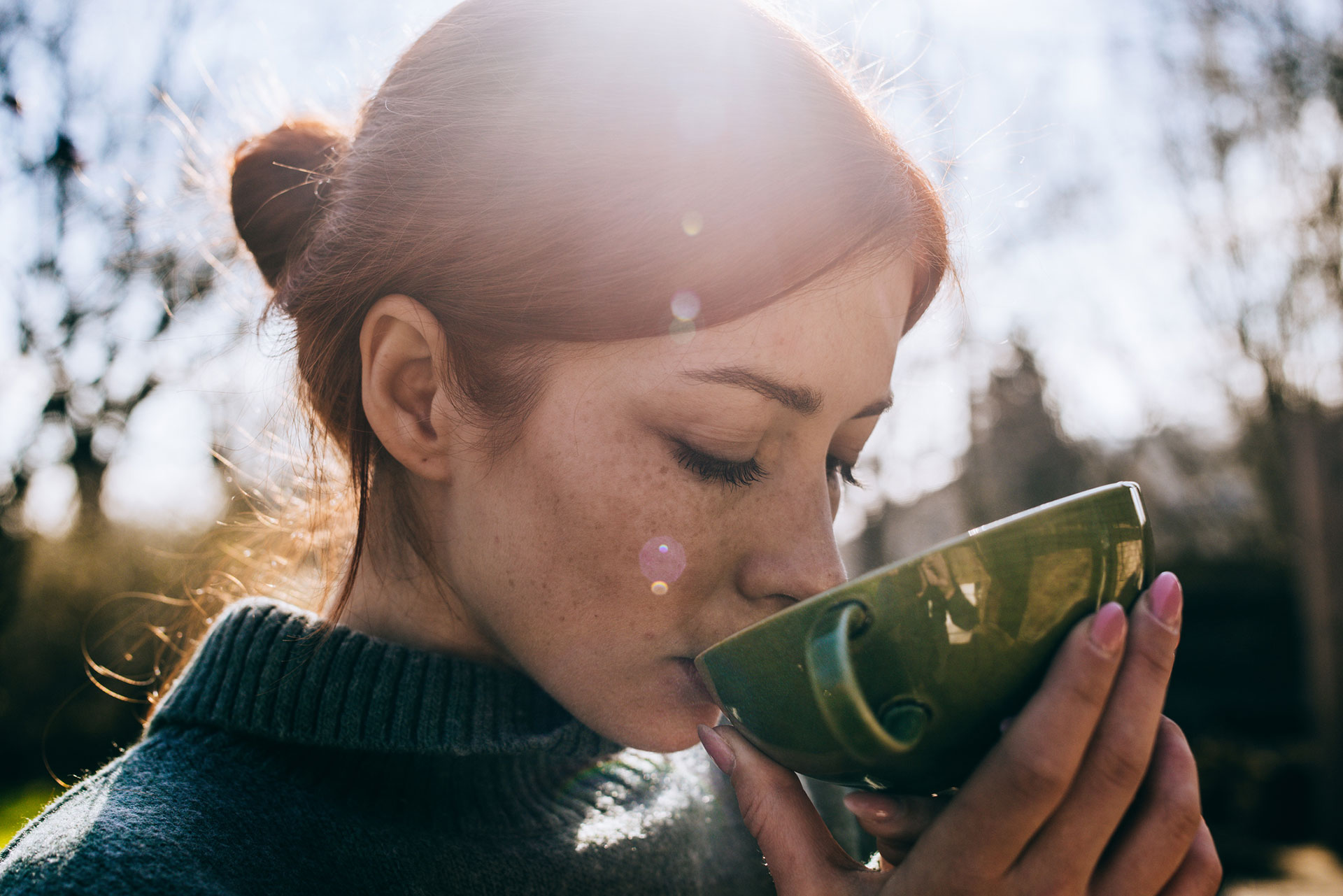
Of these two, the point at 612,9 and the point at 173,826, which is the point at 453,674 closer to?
the point at 173,826

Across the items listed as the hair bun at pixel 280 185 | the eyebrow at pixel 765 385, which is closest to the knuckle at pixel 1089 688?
the eyebrow at pixel 765 385

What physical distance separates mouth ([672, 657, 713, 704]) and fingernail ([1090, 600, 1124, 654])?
60 cm

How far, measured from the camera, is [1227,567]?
7887mm

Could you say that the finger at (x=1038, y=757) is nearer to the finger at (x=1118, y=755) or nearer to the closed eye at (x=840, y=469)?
the finger at (x=1118, y=755)

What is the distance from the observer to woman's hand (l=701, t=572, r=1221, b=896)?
2.53 feet

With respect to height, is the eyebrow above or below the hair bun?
below

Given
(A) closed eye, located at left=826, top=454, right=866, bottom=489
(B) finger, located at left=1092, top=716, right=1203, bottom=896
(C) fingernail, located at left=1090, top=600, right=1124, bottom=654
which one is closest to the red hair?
(A) closed eye, located at left=826, top=454, right=866, bottom=489

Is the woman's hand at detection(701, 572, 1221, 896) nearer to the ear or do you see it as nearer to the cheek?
the cheek

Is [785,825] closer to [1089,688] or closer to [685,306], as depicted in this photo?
[1089,688]

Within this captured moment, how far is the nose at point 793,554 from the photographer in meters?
1.16

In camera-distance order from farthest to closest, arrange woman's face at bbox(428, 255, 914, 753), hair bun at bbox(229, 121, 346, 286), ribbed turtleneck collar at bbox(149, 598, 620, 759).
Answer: hair bun at bbox(229, 121, 346, 286) → ribbed turtleneck collar at bbox(149, 598, 620, 759) → woman's face at bbox(428, 255, 914, 753)

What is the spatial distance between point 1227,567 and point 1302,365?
222 cm

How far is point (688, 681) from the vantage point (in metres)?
1.22

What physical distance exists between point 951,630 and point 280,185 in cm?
152
